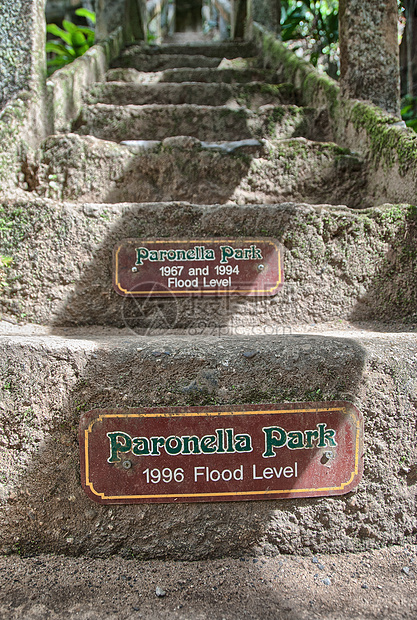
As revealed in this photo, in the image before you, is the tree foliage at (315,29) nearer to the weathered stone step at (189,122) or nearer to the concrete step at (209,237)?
the weathered stone step at (189,122)

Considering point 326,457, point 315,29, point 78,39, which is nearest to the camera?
point 326,457

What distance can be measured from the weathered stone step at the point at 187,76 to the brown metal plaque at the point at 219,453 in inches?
112

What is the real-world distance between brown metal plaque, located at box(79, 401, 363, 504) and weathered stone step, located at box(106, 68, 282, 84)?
9.36 feet

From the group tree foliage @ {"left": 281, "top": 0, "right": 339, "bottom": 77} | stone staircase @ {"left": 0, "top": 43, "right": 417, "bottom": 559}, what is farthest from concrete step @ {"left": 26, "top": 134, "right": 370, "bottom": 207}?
tree foliage @ {"left": 281, "top": 0, "right": 339, "bottom": 77}

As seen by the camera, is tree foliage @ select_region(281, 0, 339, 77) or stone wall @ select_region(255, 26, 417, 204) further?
tree foliage @ select_region(281, 0, 339, 77)

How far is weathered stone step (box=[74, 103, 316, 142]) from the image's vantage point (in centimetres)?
241

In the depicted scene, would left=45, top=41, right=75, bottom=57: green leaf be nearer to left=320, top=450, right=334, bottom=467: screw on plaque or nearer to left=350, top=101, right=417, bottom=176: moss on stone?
left=350, top=101, right=417, bottom=176: moss on stone

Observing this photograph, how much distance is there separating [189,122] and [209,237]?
112 centimetres

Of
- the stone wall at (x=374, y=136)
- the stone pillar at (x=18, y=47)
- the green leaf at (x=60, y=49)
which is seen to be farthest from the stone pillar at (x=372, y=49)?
the green leaf at (x=60, y=49)

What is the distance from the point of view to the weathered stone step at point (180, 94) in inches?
112

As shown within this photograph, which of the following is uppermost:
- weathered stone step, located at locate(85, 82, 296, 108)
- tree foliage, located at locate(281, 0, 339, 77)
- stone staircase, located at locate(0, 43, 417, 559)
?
tree foliage, located at locate(281, 0, 339, 77)

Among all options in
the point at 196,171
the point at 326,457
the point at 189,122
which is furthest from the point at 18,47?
the point at 326,457

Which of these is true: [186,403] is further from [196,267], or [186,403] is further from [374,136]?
[374,136]

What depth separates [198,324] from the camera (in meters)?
1.62
